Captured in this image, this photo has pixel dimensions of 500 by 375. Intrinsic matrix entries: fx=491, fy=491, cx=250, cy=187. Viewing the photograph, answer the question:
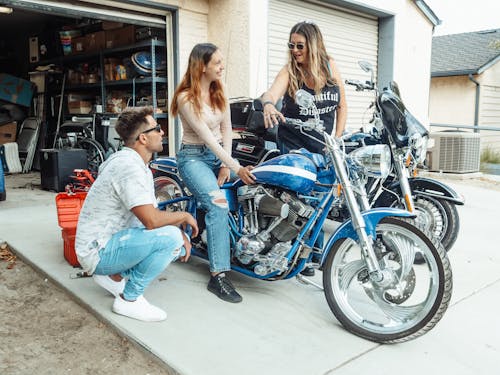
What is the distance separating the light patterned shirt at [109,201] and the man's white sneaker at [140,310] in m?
0.26

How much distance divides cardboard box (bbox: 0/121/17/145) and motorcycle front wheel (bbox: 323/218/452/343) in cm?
821

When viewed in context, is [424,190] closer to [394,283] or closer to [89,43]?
[394,283]

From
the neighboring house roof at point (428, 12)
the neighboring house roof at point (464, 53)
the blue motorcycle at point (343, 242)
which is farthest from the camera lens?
the neighboring house roof at point (464, 53)

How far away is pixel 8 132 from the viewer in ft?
30.2

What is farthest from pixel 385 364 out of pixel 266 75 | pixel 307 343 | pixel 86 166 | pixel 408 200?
pixel 86 166

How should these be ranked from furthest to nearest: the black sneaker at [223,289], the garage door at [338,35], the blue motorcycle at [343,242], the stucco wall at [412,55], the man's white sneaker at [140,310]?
the stucco wall at [412,55] → the garage door at [338,35] → the black sneaker at [223,289] → the man's white sneaker at [140,310] → the blue motorcycle at [343,242]

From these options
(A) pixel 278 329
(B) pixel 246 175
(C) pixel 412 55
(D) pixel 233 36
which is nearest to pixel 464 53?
(C) pixel 412 55

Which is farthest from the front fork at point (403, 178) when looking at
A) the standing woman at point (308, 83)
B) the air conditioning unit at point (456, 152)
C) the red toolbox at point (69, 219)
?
the air conditioning unit at point (456, 152)

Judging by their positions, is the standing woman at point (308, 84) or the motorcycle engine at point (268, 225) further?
the standing woman at point (308, 84)

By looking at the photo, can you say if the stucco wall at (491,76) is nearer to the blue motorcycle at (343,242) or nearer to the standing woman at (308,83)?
the standing woman at (308,83)

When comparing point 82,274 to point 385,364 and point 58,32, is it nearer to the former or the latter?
point 385,364

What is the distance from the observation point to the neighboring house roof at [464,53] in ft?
54.2

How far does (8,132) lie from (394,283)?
8.60m

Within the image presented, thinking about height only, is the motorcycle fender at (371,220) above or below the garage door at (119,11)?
below
